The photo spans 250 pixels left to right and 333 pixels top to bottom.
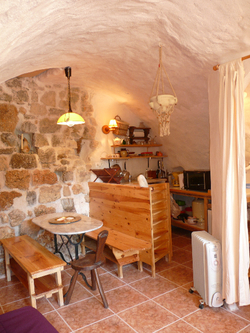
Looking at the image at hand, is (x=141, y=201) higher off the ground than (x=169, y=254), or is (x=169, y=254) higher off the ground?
(x=141, y=201)

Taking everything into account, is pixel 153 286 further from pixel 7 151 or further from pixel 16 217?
pixel 7 151

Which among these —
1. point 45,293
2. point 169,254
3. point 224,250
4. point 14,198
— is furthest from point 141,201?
point 14,198

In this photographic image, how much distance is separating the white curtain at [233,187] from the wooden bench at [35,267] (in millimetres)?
1639

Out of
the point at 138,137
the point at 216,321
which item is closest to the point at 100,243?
the point at 216,321

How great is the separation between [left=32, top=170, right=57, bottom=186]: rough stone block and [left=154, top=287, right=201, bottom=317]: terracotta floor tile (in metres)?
2.18

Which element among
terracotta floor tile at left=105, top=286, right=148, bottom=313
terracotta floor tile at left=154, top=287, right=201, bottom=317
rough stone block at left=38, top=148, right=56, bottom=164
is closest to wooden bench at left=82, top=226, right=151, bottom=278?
terracotta floor tile at left=105, top=286, right=148, bottom=313

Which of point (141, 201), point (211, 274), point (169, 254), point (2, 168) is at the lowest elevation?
point (169, 254)

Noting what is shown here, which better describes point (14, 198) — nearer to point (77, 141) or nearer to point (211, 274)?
point (77, 141)

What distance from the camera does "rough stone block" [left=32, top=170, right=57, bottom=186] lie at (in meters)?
3.73

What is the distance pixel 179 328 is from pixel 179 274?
104 cm

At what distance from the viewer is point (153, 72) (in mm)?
3307

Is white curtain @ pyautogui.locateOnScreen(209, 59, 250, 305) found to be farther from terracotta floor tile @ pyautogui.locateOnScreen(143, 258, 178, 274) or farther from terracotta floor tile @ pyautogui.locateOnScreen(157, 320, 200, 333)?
terracotta floor tile @ pyautogui.locateOnScreen(143, 258, 178, 274)

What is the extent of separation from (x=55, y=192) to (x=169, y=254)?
1900mm

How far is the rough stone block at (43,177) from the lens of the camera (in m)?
3.73
